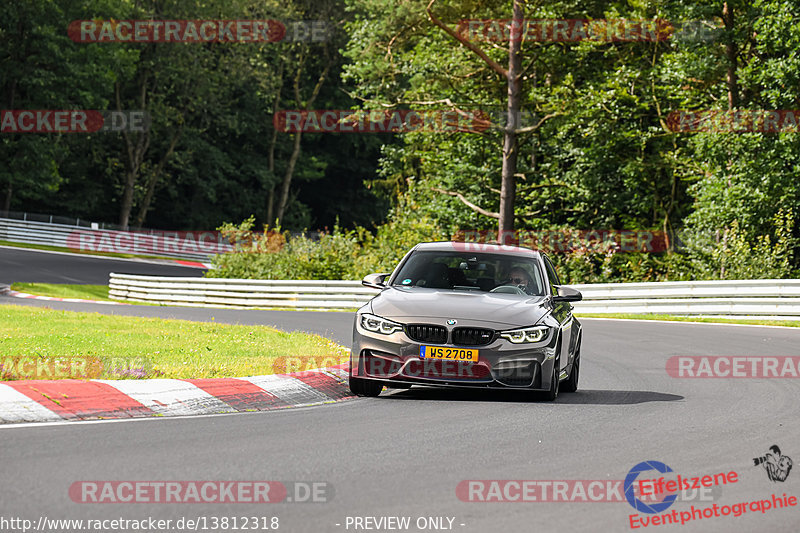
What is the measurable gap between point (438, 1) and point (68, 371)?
97.3ft

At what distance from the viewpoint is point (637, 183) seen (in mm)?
36969

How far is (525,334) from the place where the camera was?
34.3 ft

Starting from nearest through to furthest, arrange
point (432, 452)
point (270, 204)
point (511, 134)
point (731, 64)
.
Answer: point (432, 452) < point (731, 64) < point (511, 134) < point (270, 204)

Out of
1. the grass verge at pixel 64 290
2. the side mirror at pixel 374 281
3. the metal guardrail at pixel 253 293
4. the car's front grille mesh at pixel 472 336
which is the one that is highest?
the side mirror at pixel 374 281

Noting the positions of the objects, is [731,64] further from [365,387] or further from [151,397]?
[151,397]

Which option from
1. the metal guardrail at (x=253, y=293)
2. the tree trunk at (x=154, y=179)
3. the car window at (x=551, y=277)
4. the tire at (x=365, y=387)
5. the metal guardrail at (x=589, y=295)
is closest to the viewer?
the tire at (x=365, y=387)

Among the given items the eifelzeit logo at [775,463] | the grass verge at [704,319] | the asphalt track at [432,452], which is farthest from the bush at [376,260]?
the eifelzeit logo at [775,463]

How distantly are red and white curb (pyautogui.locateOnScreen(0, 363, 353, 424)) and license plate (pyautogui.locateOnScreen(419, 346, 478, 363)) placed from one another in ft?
3.38

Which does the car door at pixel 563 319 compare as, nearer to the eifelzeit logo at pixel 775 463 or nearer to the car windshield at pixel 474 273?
the car windshield at pixel 474 273

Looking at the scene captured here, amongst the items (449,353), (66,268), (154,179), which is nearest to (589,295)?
(449,353)

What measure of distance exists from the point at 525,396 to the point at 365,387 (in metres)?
1.61

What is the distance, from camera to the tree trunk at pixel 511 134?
3606cm

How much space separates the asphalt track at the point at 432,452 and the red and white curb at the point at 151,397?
43cm

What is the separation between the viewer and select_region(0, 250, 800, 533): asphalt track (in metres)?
5.71
